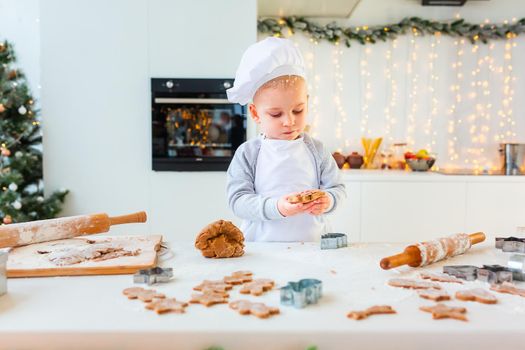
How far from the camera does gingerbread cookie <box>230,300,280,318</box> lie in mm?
696

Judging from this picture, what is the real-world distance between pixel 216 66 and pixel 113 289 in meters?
2.11

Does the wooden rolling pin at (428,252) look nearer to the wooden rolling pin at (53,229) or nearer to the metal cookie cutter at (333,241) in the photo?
the metal cookie cutter at (333,241)

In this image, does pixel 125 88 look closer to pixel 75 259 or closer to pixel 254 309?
pixel 75 259

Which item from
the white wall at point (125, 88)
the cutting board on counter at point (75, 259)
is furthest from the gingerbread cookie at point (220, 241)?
the white wall at point (125, 88)

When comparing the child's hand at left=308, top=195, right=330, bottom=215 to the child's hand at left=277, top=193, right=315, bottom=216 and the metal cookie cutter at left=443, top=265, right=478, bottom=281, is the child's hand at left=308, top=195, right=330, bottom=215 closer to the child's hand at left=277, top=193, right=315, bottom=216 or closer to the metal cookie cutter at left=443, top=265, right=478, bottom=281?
the child's hand at left=277, top=193, right=315, bottom=216

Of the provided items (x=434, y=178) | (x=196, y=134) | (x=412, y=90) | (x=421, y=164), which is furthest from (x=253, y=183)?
(x=412, y=90)

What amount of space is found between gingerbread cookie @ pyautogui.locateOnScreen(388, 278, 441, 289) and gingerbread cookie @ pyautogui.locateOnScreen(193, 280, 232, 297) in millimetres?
295

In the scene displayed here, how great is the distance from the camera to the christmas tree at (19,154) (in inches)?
109

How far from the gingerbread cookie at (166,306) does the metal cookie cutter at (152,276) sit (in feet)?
0.36

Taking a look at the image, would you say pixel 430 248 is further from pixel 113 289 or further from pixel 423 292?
pixel 113 289

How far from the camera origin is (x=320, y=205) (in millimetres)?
1276

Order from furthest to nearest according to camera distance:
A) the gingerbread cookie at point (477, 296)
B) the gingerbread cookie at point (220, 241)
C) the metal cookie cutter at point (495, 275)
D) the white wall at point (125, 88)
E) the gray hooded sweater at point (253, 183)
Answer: the white wall at point (125, 88), the gray hooded sweater at point (253, 183), the gingerbread cookie at point (220, 241), the metal cookie cutter at point (495, 275), the gingerbread cookie at point (477, 296)

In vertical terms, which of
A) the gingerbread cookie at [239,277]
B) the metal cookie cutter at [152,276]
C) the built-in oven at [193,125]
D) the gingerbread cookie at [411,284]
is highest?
the built-in oven at [193,125]

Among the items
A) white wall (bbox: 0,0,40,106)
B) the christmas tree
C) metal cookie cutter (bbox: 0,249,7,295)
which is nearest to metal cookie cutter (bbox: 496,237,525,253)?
metal cookie cutter (bbox: 0,249,7,295)
